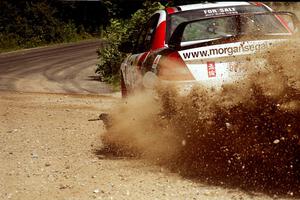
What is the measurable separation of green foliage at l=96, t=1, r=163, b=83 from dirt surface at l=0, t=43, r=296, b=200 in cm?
414

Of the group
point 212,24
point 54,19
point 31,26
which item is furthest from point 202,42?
point 54,19

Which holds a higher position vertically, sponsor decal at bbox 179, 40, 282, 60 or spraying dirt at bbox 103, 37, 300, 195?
sponsor decal at bbox 179, 40, 282, 60

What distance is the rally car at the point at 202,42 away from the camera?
5.90m

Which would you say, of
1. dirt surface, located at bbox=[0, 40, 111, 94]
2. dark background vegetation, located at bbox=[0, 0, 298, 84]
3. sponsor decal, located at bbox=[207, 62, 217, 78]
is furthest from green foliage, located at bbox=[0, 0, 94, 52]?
sponsor decal, located at bbox=[207, 62, 217, 78]

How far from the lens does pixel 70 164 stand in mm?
6293

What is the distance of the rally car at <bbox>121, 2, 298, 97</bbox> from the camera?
590cm

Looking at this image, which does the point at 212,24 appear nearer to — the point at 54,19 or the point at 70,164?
the point at 70,164

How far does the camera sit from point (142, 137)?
21.8 feet

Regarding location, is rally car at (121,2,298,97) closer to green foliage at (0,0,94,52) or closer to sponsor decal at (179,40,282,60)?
sponsor decal at (179,40,282,60)

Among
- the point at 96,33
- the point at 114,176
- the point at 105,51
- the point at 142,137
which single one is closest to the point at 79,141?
the point at 142,137

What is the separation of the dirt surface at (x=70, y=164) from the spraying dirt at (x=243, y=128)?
0.96ft

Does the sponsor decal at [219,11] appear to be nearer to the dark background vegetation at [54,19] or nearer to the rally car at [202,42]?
the rally car at [202,42]

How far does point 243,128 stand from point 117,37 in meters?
→ 11.9

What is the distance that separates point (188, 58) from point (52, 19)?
1425 inches
